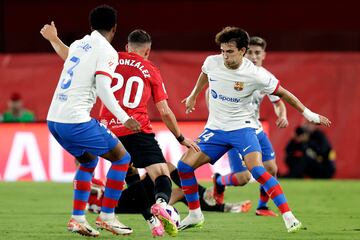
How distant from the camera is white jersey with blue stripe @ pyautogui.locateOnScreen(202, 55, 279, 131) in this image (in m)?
10.6

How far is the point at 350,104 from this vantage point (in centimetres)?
1984

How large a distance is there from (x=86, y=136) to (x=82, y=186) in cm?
61

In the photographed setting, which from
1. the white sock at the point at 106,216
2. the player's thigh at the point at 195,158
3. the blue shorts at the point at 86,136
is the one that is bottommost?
the white sock at the point at 106,216

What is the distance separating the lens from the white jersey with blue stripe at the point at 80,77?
9.46 meters

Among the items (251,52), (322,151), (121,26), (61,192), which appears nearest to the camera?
(251,52)

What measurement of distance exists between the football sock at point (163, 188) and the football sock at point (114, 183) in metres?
0.35

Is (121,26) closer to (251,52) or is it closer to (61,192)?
(61,192)

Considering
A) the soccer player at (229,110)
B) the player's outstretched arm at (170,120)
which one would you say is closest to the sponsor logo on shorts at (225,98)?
the soccer player at (229,110)

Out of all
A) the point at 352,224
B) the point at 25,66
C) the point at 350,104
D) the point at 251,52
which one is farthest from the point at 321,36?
the point at 352,224

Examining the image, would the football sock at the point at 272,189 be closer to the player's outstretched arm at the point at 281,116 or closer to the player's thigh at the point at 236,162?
the player's outstretched arm at the point at 281,116

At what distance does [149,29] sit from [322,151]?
22.8ft

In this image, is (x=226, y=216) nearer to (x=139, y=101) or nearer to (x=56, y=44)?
(x=139, y=101)

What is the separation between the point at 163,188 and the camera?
395 inches

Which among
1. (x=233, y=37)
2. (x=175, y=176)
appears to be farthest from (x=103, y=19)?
(x=175, y=176)
